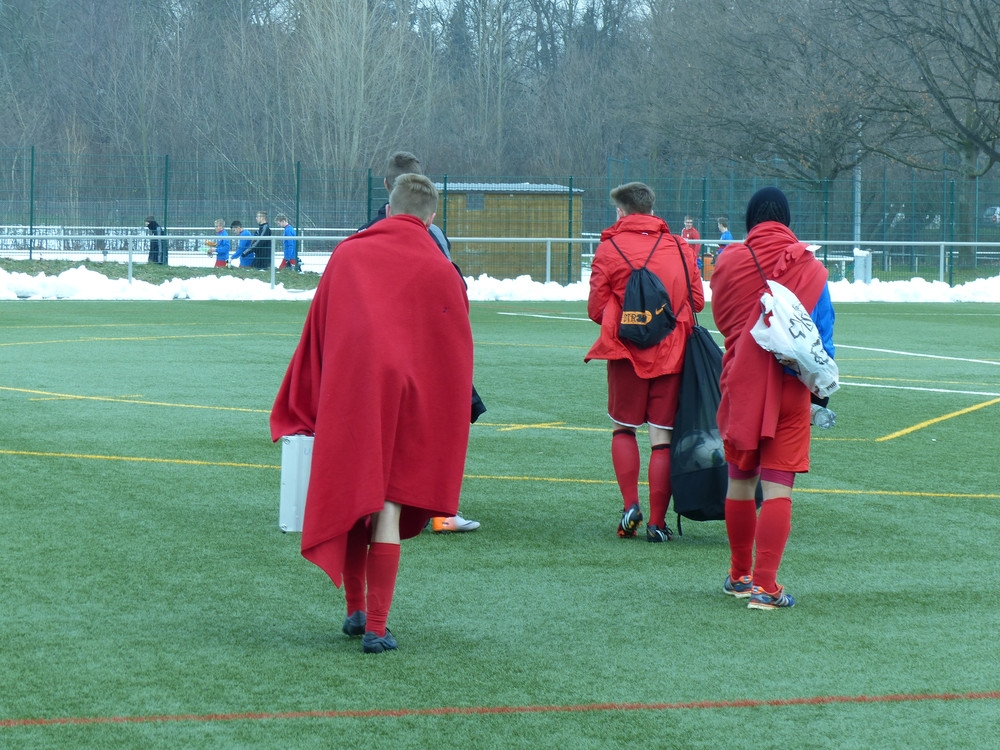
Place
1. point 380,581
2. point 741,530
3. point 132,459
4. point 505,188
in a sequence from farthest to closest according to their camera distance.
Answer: point 505,188 → point 132,459 → point 741,530 → point 380,581

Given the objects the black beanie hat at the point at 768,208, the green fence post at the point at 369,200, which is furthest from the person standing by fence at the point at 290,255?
the black beanie hat at the point at 768,208

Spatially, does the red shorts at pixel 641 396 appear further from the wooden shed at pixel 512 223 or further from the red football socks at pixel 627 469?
the wooden shed at pixel 512 223

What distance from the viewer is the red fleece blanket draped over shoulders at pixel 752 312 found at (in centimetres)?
580

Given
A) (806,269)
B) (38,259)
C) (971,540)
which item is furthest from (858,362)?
(38,259)

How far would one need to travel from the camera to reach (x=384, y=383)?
509cm

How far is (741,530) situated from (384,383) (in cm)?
180

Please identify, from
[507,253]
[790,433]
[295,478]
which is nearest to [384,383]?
[295,478]

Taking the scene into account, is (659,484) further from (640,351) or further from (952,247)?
(952,247)

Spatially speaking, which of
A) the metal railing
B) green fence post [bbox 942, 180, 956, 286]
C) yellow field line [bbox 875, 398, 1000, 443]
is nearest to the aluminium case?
yellow field line [bbox 875, 398, 1000, 443]

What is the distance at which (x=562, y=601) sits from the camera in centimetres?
615

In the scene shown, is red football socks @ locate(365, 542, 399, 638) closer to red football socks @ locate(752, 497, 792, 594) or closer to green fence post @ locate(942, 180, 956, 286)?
red football socks @ locate(752, 497, 792, 594)

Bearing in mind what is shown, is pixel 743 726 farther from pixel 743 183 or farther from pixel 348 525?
pixel 743 183

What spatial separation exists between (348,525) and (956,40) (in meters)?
34.8

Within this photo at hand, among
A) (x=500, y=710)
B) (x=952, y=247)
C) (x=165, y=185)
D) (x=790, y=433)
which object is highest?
(x=165, y=185)
